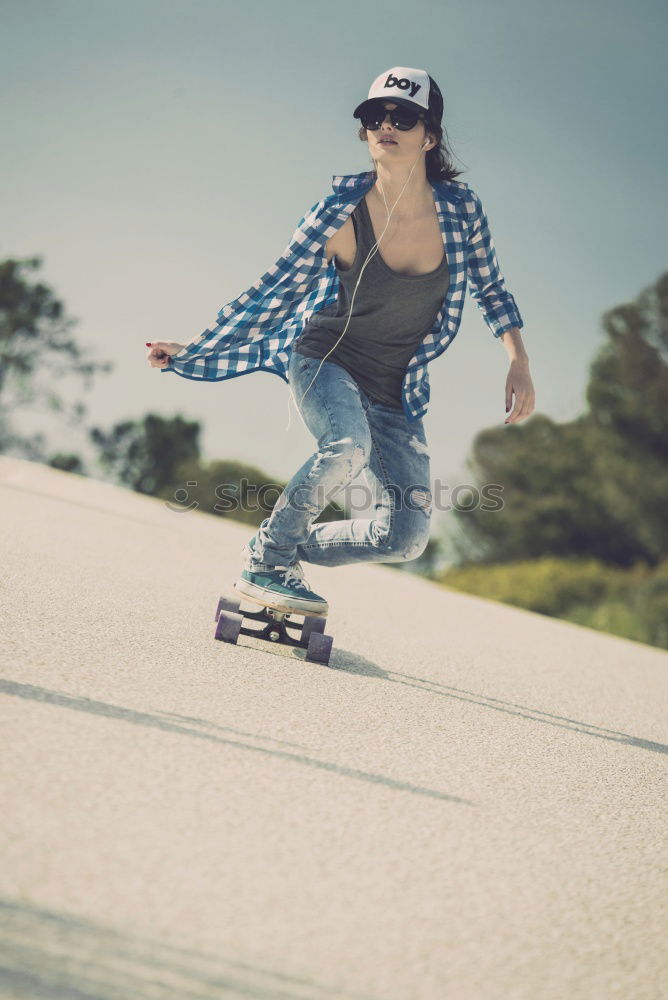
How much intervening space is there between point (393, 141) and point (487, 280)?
762 mm

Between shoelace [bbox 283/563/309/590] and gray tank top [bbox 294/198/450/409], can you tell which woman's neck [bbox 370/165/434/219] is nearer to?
gray tank top [bbox 294/198/450/409]

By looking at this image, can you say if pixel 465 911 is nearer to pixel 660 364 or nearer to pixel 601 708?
pixel 601 708

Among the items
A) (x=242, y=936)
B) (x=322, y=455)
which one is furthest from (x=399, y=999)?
(x=322, y=455)

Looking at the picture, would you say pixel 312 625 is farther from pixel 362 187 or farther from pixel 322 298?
pixel 362 187

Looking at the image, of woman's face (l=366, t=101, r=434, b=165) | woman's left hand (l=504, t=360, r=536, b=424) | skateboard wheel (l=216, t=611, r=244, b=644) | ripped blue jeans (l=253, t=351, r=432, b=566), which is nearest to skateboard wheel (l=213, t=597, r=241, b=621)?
skateboard wheel (l=216, t=611, r=244, b=644)

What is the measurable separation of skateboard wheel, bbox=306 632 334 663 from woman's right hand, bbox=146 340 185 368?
143cm

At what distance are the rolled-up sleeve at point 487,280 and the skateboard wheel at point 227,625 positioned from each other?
1780 mm

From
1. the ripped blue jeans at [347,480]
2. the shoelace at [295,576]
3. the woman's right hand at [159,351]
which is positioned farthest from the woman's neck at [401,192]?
the shoelace at [295,576]

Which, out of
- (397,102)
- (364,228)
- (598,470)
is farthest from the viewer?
(598,470)

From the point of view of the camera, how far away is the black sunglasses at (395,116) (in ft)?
12.7

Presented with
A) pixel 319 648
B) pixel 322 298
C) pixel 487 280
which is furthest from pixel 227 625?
pixel 487 280

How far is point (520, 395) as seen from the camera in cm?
416

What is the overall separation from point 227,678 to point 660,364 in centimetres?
2725

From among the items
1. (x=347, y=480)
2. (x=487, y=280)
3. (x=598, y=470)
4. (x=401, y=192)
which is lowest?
(x=347, y=480)
